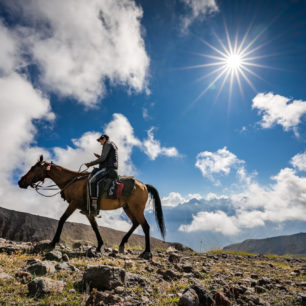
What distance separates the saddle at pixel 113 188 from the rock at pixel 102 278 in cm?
453

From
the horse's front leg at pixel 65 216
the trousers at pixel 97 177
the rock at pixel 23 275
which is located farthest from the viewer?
the trousers at pixel 97 177

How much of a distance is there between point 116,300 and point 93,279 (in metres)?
0.75

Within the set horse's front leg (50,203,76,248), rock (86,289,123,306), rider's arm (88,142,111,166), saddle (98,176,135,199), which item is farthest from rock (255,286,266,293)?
rider's arm (88,142,111,166)

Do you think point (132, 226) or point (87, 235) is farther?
point (87, 235)

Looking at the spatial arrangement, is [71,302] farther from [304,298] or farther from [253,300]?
[304,298]

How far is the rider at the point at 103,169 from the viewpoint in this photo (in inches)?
316

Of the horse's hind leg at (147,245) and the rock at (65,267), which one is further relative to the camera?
the horse's hind leg at (147,245)

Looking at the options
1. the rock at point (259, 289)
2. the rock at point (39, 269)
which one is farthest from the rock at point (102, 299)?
the rock at point (259, 289)

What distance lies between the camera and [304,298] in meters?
3.67

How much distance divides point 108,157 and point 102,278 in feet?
17.6

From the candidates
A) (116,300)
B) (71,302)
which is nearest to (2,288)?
(71,302)

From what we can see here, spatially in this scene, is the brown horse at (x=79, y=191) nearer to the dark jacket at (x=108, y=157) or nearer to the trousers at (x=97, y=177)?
the trousers at (x=97, y=177)

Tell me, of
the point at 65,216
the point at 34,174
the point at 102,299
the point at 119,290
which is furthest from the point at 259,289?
the point at 34,174

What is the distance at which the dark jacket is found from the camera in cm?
821
